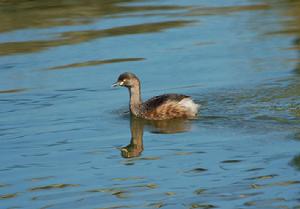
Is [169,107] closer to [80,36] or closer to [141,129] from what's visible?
[141,129]

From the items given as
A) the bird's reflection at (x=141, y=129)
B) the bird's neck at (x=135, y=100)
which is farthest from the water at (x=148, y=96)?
the bird's neck at (x=135, y=100)

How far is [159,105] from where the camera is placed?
13.6m

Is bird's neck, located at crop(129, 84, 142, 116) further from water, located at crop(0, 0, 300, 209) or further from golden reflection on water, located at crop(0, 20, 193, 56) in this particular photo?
golden reflection on water, located at crop(0, 20, 193, 56)

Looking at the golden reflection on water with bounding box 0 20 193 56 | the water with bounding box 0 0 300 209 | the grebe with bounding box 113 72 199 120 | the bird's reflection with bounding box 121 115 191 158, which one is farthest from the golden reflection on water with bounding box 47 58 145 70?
the bird's reflection with bounding box 121 115 191 158

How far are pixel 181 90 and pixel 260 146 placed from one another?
379cm

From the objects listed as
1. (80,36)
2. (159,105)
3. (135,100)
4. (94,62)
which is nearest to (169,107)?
(159,105)

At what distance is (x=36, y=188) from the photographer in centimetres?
1049

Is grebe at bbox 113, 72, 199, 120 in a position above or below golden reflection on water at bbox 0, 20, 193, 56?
below

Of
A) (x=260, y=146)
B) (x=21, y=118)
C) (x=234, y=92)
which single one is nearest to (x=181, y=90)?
(x=234, y=92)

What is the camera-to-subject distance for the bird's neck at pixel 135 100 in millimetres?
14055

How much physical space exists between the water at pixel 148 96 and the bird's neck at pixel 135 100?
0.48ft

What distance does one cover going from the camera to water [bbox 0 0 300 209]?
10.2 metres

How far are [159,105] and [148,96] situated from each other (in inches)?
62.6

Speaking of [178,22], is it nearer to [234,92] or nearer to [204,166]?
[234,92]
